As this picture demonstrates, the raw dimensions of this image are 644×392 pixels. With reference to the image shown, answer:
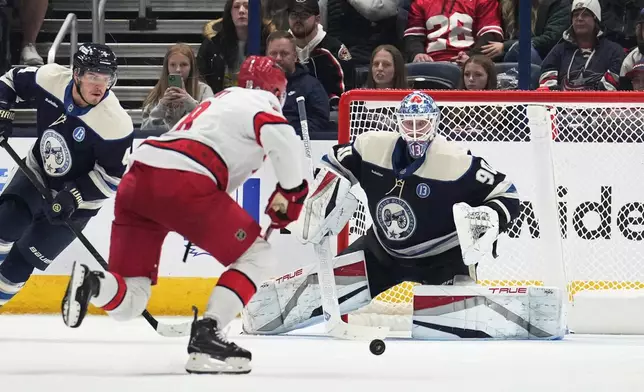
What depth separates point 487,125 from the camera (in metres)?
5.31

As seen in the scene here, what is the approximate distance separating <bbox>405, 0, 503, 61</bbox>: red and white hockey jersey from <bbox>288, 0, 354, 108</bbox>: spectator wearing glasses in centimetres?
53

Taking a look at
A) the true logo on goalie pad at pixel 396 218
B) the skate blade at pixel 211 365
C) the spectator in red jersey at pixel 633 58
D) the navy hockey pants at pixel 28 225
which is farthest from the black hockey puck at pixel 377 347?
the spectator in red jersey at pixel 633 58

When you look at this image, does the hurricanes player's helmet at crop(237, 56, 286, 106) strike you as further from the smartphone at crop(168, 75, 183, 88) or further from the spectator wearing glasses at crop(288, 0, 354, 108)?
the spectator wearing glasses at crop(288, 0, 354, 108)

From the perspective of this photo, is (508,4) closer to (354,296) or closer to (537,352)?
(354,296)

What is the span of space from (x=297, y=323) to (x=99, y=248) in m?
1.35

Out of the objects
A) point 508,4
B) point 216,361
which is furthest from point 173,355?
point 508,4

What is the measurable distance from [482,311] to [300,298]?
29.9 inches

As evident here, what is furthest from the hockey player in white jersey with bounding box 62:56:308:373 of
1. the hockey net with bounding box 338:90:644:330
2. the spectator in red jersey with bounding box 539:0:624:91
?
the spectator in red jersey with bounding box 539:0:624:91

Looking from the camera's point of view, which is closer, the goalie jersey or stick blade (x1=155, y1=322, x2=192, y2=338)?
stick blade (x1=155, y1=322, x2=192, y2=338)

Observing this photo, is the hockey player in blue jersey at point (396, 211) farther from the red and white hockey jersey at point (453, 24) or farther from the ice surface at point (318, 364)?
the red and white hockey jersey at point (453, 24)

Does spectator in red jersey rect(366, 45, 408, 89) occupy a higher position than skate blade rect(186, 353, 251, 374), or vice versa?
spectator in red jersey rect(366, 45, 408, 89)

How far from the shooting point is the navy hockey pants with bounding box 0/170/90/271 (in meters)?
4.64

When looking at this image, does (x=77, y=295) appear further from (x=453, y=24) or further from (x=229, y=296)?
(x=453, y=24)

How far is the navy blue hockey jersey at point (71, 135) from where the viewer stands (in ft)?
15.2
